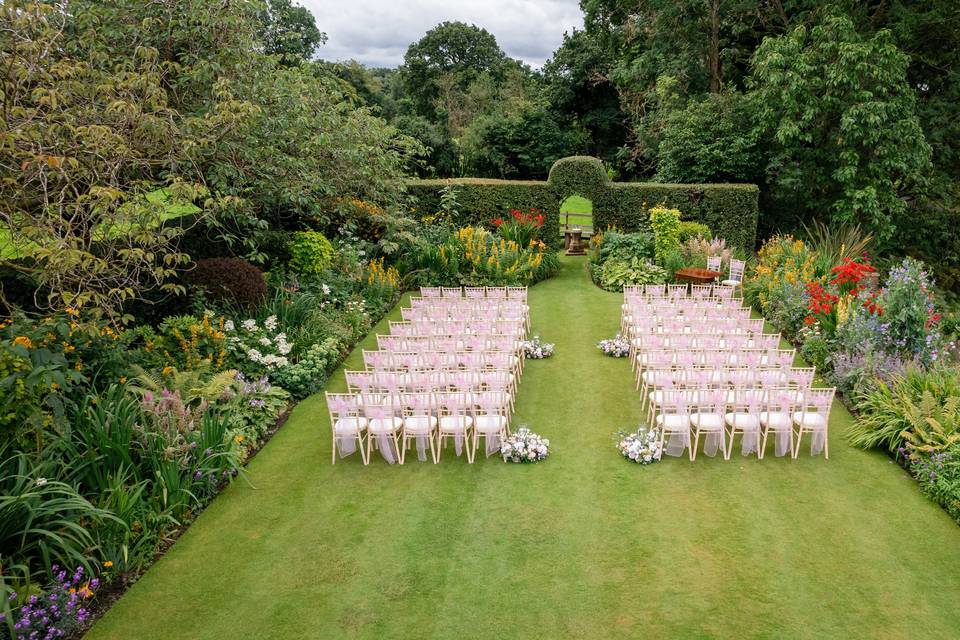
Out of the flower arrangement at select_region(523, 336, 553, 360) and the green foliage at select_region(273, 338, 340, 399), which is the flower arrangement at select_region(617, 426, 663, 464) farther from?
the green foliage at select_region(273, 338, 340, 399)

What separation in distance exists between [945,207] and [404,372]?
21.3 meters

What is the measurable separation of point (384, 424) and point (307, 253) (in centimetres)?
691

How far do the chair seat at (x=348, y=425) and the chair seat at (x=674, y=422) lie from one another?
3.98m

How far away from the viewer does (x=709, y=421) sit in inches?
324

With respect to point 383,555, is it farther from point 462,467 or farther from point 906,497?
point 906,497

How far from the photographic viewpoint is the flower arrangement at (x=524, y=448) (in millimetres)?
8195

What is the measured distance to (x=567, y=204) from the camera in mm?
42656

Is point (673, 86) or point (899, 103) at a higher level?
point (673, 86)

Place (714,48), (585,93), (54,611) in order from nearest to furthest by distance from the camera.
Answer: (54,611) < (714,48) < (585,93)

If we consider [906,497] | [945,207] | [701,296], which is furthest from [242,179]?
[945,207]

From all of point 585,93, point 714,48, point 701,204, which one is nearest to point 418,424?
point 701,204

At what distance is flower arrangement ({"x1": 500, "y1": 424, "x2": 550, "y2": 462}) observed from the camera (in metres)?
8.20

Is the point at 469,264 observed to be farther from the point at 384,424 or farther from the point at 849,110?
the point at 849,110

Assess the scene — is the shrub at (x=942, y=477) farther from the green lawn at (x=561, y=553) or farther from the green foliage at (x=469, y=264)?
the green foliage at (x=469, y=264)
